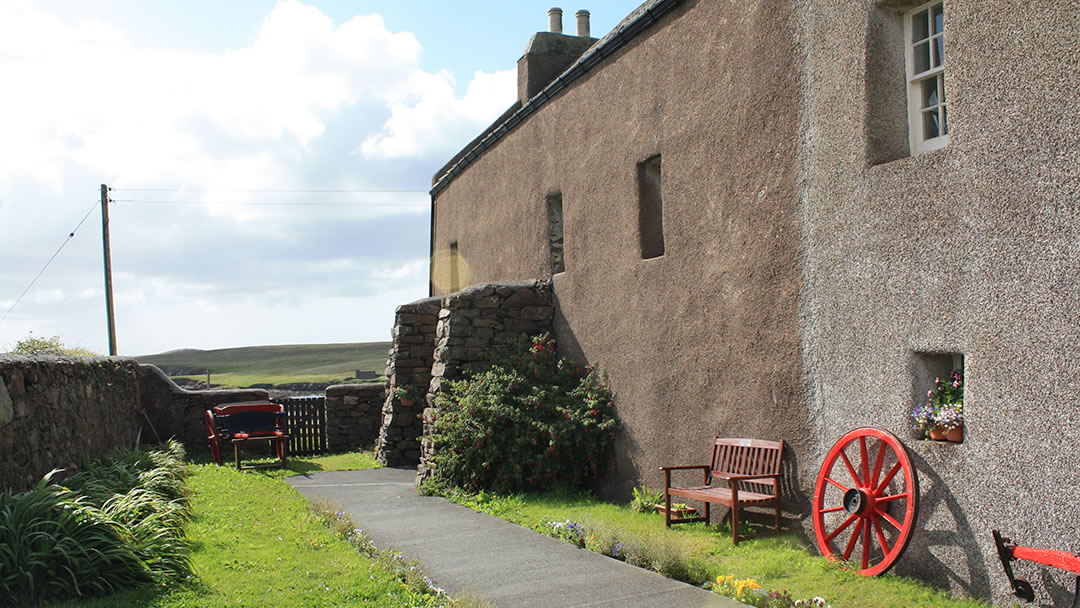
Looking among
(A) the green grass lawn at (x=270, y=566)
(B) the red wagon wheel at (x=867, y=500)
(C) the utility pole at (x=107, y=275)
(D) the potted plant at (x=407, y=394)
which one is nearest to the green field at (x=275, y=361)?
(C) the utility pole at (x=107, y=275)

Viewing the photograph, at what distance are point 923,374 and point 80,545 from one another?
6.09 metres

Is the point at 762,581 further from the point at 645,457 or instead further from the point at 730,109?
the point at 730,109

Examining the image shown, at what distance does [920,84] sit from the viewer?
6.23 meters

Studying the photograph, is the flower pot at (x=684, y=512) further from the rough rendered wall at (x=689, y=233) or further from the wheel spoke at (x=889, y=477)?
the wheel spoke at (x=889, y=477)

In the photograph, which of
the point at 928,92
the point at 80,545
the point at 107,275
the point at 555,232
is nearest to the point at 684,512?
the point at 928,92

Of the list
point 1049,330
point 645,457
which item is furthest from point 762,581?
point 645,457

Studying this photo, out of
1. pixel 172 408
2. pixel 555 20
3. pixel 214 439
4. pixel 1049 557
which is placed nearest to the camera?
pixel 1049 557

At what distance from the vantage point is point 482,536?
26.3 ft

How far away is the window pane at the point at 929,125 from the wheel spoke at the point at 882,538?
2.89 m

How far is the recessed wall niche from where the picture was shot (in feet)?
19.4

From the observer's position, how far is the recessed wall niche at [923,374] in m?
5.91

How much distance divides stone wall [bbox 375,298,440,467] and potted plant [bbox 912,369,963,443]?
28.8 ft

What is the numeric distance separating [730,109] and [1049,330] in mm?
3712

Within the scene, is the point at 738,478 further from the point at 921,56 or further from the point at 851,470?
the point at 921,56
